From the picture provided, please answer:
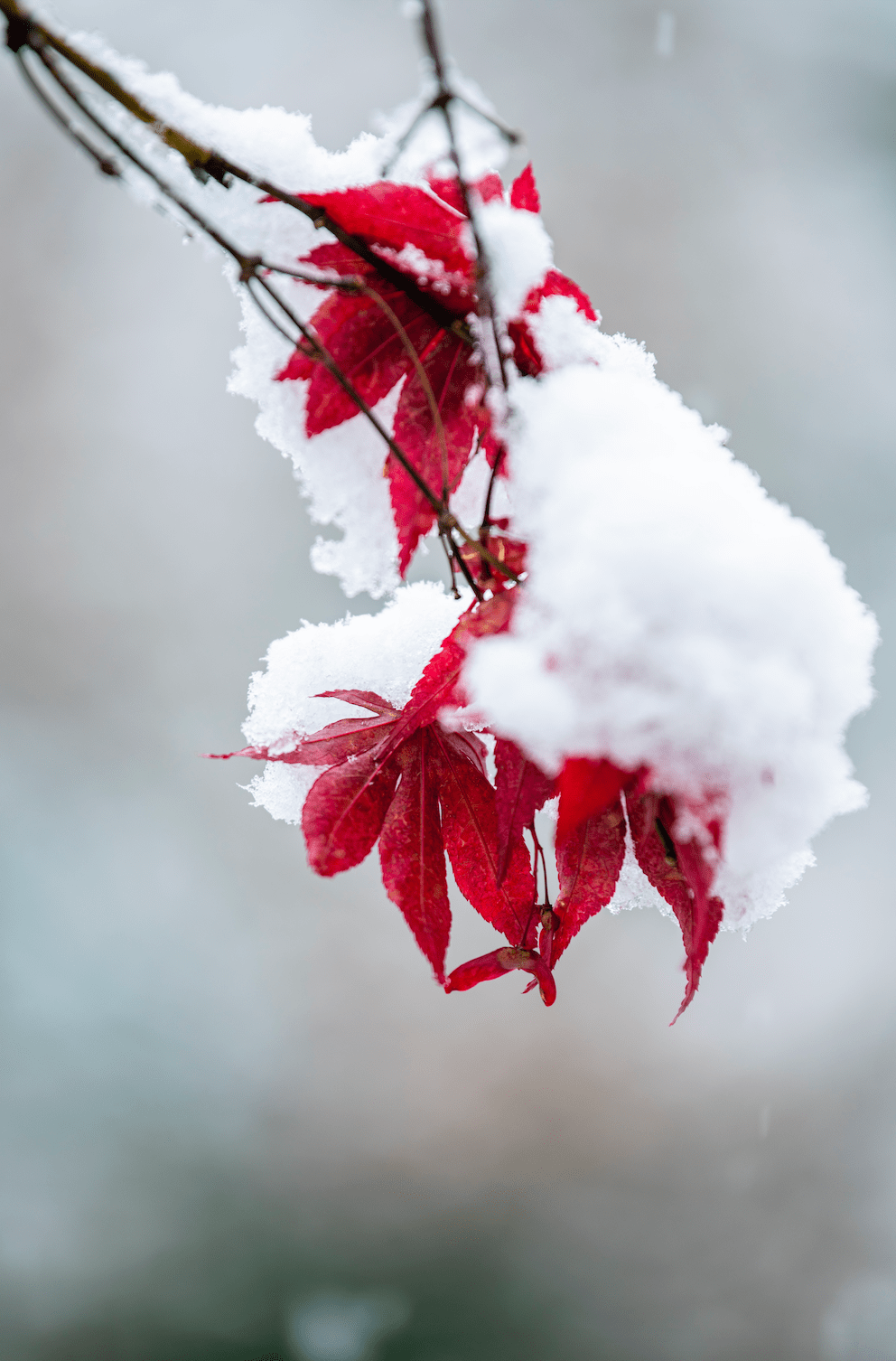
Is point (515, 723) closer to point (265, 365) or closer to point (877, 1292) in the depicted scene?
point (265, 365)

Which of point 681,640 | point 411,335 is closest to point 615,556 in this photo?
point 681,640

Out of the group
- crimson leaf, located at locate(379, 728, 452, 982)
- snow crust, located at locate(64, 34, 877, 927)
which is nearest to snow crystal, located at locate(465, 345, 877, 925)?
snow crust, located at locate(64, 34, 877, 927)

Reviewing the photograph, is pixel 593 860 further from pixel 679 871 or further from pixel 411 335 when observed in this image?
pixel 411 335

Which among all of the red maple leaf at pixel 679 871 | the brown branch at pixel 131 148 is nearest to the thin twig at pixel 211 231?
the brown branch at pixel 131 148

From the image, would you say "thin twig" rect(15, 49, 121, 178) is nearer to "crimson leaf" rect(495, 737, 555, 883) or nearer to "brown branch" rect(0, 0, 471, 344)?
"brown branch" rect(0, 0, 471, 344)

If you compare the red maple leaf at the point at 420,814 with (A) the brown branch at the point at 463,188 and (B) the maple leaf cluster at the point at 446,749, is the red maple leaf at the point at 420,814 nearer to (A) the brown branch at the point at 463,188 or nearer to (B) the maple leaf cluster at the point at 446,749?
(B) the maple leaf cluster at the point at 446,749

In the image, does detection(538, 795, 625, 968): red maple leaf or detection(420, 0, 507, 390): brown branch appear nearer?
detection(420, 0, 507, 390): brown branch

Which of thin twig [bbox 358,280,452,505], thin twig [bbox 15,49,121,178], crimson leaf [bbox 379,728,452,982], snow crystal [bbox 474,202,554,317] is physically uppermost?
snow crystal [bbox 474,202,554,317]
